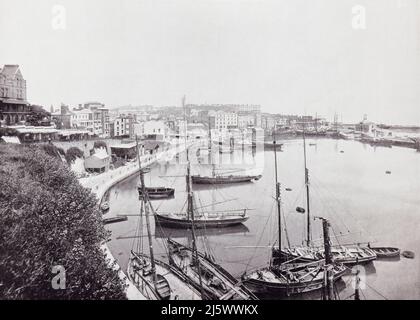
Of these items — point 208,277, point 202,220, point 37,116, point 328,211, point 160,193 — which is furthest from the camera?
point 37,116

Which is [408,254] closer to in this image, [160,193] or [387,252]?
[387,252]

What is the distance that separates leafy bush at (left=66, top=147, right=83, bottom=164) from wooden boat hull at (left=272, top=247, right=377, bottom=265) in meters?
11.6

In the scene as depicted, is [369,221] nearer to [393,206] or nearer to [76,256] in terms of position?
[393,206]

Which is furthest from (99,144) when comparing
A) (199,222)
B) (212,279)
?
(212,279)

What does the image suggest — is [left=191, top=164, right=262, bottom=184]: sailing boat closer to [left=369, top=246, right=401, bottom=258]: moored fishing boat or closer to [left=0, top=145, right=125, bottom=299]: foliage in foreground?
[left=369, top=246, right=401, bottom=258]: moored fishing boat

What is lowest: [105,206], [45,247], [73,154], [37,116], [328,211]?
[328,211]

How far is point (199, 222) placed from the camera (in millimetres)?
10555

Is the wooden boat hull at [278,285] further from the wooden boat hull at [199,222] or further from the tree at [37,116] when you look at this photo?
the tree at [37,116]

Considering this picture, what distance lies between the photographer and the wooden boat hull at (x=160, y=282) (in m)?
6.16

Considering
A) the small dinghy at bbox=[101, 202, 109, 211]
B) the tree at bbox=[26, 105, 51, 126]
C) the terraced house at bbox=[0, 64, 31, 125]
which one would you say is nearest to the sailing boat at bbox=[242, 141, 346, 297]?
the small dinghy at bbox=[101, 202, 109, 211]

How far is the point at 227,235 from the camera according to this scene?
10031 mm

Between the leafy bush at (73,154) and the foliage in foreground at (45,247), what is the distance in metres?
8.67

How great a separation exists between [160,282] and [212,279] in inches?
44.0

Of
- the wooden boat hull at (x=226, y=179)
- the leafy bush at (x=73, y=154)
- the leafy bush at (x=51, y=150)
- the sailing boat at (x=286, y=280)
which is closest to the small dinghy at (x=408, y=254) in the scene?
the sailing boat at (x=286, y=280)
